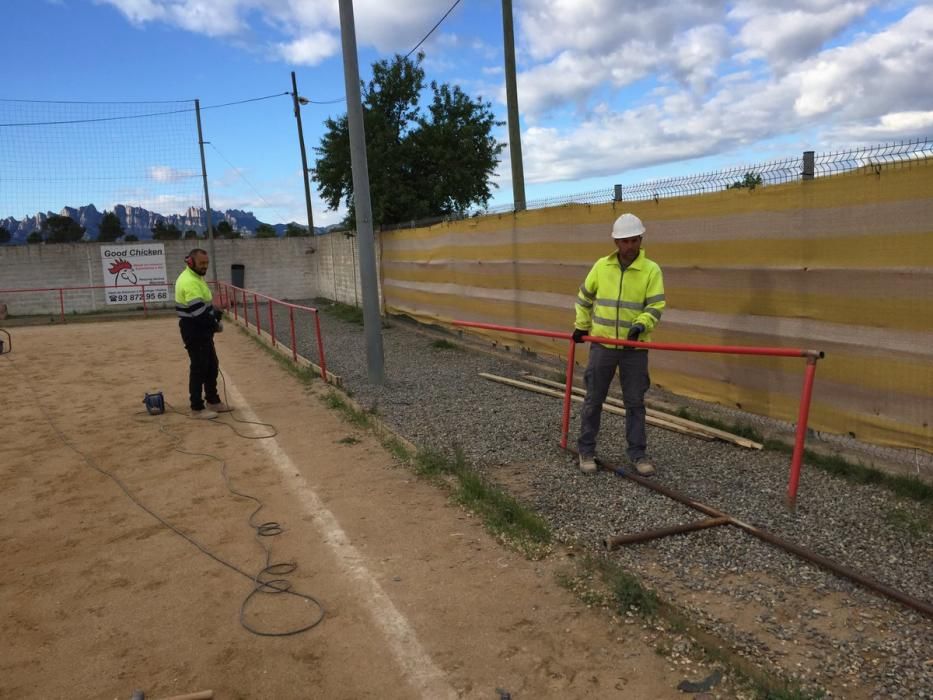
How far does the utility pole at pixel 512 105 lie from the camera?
11.1 metres

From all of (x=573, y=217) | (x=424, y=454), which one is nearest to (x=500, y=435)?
(x=424, y=454)

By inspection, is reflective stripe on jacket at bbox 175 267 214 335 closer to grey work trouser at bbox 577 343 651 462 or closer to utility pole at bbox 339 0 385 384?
utility pole at bbox 339 0 385 384

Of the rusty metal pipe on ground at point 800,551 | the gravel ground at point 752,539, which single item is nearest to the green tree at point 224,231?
the gravel ground at point 752,539

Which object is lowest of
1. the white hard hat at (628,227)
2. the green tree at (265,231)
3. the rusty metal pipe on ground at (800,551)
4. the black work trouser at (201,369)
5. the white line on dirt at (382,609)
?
the white line on dirt at (382,609)

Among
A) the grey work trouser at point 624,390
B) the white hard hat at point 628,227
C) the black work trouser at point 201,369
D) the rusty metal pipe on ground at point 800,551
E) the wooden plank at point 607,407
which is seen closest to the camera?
the rusty metal pipe on ground at point 800,551

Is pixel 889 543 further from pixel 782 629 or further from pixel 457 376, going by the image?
pixel 457 376

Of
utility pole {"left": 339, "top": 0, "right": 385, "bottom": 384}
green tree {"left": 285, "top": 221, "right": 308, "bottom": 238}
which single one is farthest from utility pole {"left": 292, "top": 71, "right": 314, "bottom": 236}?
utility pole {"left": 339, "top": 0, "right": 385, "bottom": 384}

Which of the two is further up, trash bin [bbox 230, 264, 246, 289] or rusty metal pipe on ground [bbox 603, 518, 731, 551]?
trash bin [bbox 230, 264, 246, 289]

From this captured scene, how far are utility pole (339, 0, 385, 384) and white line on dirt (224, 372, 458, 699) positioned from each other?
351 cm

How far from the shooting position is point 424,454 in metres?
5.84

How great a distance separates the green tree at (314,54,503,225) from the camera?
16047 mm

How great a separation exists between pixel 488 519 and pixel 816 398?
8.96 ft

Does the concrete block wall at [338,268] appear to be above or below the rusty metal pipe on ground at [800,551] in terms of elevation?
above

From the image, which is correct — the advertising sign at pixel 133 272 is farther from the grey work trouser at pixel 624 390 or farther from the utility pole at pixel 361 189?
the grey work trouser at pixel 624 390
